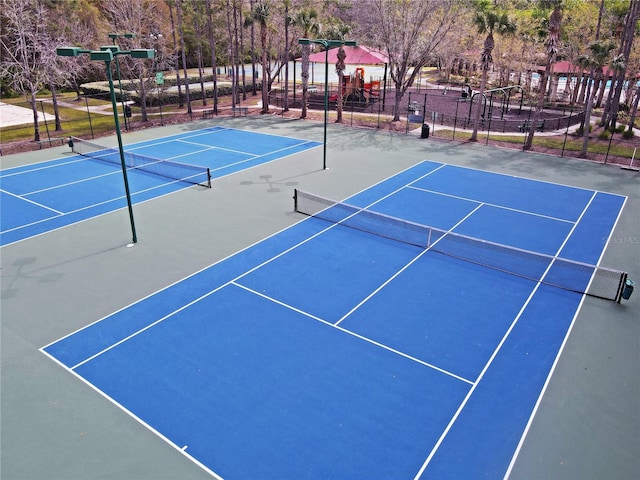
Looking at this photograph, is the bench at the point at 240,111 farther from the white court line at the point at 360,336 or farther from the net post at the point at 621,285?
the net post at the point at 621,285

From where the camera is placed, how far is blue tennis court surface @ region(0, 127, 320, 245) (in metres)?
19.0

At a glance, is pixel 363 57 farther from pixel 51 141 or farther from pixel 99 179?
pixel 99 179

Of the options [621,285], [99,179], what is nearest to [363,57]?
[99,179]

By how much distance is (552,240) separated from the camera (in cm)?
1706

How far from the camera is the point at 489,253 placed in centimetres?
1565

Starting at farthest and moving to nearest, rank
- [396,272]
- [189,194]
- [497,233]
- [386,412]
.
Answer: [189,194]
[497,233]
[396,272]
[386,412]

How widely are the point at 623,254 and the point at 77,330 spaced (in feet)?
55.2

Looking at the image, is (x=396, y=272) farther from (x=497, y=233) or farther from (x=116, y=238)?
(x=116, y=238)

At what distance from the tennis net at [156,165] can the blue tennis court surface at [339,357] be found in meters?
7.94

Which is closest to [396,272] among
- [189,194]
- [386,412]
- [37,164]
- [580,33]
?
[386,412]

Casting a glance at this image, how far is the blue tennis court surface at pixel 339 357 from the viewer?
869 cm

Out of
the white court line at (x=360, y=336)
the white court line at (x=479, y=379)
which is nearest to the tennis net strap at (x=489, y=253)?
the white court line at (x=479, y=379)

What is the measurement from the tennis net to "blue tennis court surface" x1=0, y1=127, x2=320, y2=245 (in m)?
0.48

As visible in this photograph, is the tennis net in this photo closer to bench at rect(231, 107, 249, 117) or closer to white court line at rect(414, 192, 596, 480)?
bench at rect(231, 107, 249, 117)
